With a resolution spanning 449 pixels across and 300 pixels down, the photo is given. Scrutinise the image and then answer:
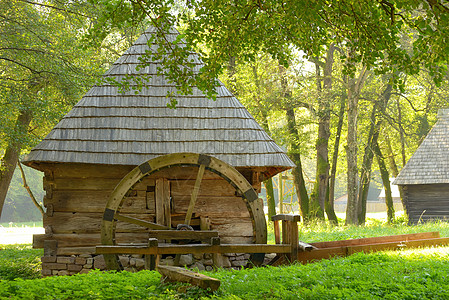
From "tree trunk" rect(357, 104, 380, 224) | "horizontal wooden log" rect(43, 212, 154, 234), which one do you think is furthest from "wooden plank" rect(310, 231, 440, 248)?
"tree trunk" rect(357, 104, 380, 224)

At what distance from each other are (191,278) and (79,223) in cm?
471

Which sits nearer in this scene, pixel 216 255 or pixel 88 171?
pixel 216 255

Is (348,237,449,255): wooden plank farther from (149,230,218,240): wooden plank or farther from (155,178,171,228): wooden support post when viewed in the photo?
(155,178,171,228): wooden support post

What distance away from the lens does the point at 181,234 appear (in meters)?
8.52

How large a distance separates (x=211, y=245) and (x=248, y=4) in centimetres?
403

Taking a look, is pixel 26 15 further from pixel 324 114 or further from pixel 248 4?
pixel 324 114

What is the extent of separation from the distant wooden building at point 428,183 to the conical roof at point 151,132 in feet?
43.4

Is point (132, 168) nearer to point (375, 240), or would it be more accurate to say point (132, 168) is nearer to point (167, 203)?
point (167, 203)

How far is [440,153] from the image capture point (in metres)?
21.3

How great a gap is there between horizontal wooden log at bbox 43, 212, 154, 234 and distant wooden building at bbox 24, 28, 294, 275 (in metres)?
0.02

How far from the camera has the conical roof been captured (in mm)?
9250

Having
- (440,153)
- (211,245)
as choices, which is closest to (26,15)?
(211,245)

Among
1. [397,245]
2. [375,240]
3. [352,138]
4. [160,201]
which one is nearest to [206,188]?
[160,201]

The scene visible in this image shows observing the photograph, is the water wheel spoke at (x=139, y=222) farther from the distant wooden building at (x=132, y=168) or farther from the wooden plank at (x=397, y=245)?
the wooden plank at (x=397, y=245)
